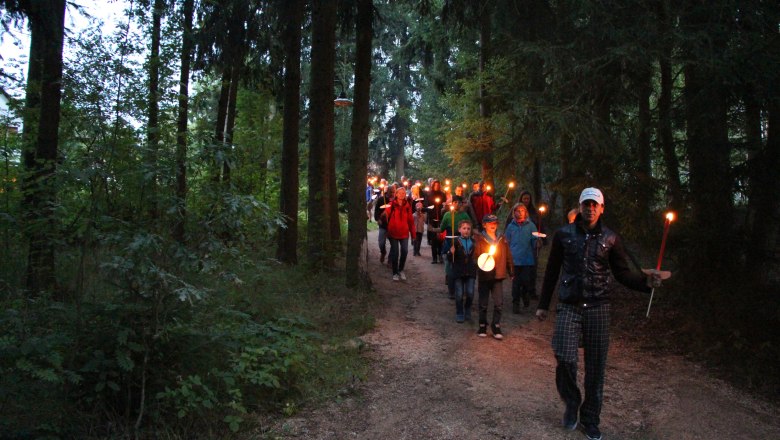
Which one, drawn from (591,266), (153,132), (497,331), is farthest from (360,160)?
(591,266)

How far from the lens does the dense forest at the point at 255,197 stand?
174 inches

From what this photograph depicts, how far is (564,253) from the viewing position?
5301mm

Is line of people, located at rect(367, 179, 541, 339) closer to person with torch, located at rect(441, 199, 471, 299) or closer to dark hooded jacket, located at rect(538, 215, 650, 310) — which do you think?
person with torch, located at rect(441, 199, 471, 299)

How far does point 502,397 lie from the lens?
20.3ft

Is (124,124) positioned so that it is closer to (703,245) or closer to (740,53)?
(740,53)

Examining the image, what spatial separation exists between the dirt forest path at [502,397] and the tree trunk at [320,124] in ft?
10.5

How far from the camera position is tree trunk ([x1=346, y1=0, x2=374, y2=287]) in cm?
1090

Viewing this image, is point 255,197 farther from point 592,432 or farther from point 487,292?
point 487,292

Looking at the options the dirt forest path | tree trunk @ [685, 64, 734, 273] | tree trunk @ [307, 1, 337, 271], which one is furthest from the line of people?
tree trunk @ [685, 64, 734, 273]

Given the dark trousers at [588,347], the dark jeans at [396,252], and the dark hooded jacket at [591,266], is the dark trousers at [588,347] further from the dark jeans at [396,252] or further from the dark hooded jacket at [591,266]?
the dark jeans at [396,252]

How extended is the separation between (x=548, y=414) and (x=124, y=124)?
484 centimetres

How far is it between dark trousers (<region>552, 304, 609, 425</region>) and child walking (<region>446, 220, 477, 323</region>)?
4178mm

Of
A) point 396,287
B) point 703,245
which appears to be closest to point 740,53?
point 703,245

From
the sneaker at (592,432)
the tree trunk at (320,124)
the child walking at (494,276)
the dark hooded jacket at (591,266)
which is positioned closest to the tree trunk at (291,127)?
the tree trunk at (320,124)
